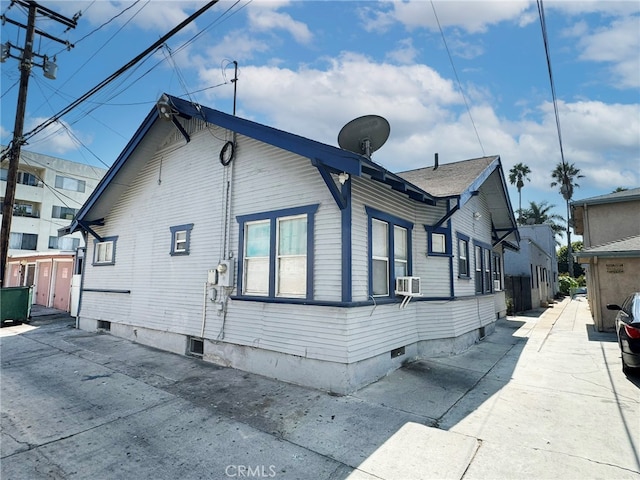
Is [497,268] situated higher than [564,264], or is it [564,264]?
[564,264]

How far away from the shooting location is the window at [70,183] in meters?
33.9

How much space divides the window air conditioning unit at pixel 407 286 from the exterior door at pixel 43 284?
19.3 meters

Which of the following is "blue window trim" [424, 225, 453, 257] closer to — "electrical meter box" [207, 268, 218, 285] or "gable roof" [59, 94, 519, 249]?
"gable roof" [59, 94, 519, 249]

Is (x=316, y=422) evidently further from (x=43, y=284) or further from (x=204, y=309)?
(x=43, y=284)

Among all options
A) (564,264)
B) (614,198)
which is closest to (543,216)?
(564,264)

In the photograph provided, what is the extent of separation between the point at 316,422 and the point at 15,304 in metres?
14.1

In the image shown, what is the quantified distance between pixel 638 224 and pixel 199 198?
16427mm

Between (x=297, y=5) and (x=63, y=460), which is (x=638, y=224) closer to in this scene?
(x=297, y=5)

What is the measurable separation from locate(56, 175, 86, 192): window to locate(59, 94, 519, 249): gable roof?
27.4 m

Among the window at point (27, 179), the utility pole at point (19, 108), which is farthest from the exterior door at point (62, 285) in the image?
the window at point (27, 179)

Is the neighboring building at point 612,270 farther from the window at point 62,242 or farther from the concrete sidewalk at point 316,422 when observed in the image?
the window at point 62,242

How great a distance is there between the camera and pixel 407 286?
7180 mm

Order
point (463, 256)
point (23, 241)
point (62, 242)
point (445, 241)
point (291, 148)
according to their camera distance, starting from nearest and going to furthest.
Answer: point (291, 148), point (445, 241), point (463, 256), point (23, 241), point (62, 242)

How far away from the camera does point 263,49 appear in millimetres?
7355
